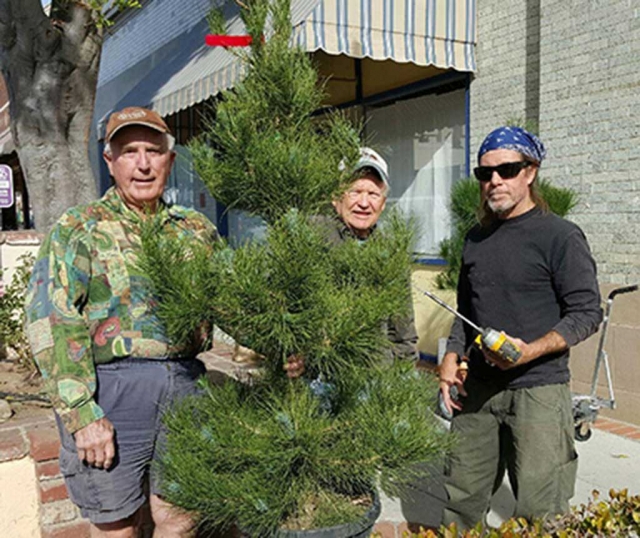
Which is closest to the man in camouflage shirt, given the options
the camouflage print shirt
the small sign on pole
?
the camouflage print shirt

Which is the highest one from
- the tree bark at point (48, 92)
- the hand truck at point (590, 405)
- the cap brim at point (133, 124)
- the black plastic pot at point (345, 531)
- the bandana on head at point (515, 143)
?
the tree bark at point (48, 92)

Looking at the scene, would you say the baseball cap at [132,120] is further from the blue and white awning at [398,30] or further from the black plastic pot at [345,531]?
the blue and white awning at [398,30]

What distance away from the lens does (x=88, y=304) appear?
221cm

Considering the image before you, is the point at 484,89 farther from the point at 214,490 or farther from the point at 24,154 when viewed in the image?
the point at 214,490

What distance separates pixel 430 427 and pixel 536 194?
3.83 feet

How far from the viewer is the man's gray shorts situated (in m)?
2.23

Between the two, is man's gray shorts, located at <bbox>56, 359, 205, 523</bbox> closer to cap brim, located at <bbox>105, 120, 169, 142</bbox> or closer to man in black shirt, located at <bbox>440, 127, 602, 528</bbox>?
cap brim, located at <bbox>105, 120, 169, 142</bbox>

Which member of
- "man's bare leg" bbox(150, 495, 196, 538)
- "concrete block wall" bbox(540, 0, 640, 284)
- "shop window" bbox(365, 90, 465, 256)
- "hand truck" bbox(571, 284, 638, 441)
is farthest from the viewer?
"shop window" bbox(365, 90, 465, 256)

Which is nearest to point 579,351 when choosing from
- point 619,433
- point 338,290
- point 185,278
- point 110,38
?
point 619,433

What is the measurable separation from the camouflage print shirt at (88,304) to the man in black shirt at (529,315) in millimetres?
1147

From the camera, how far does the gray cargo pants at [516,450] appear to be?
2.54 m

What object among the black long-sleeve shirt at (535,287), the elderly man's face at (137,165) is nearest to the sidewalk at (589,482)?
the black long-sleeve shirt at (535,287)

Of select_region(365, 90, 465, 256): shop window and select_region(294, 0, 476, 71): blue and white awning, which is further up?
select_region(294, 0, 476, 71): blue and white awning

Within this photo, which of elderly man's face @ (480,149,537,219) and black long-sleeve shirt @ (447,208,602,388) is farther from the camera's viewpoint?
elderly man's face @ (480,149,537,219)
